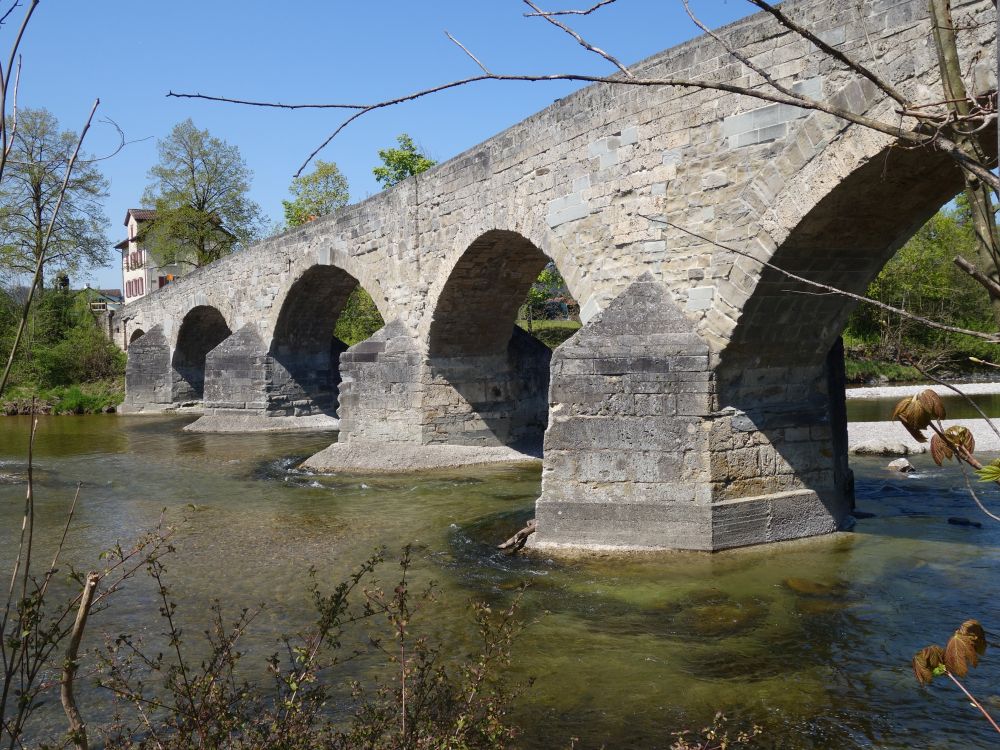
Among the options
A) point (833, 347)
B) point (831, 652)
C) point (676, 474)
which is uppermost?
point (833, 347)

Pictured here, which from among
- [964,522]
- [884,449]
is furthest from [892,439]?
[964,522]

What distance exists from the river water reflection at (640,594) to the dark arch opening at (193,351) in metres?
12.2

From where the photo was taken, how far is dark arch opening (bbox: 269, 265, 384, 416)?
1652 centimetres

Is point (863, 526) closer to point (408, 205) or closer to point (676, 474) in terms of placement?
point (676, 474)

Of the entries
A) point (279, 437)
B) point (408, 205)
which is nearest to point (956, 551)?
point (408, 205)

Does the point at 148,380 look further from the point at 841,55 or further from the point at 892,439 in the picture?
the point at 841,55

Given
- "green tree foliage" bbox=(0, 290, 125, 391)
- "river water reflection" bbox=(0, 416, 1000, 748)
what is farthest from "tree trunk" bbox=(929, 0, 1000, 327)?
"green tree foliage" bbox=(0, 290, 125, 391)

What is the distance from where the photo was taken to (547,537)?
7195 millimetres

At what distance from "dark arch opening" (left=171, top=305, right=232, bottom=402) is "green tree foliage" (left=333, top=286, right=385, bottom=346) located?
21.0ft

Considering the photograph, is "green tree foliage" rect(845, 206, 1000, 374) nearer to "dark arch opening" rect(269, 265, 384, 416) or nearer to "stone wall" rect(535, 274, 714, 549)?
"dark arch opening" rect(269, 265, 384, 416)

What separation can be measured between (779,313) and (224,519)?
5.66 meters

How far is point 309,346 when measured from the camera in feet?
59.5

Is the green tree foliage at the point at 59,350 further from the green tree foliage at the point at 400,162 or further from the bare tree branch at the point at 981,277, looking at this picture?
the bare tree branch at the point at 981,277

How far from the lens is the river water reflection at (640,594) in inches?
164
